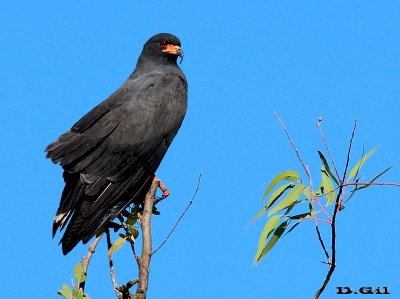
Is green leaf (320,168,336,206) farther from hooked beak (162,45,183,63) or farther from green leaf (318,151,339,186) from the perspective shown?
hooked beak (162,45,183,63)

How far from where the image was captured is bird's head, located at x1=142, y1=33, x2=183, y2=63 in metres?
7.17

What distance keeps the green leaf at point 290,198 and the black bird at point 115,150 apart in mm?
1803

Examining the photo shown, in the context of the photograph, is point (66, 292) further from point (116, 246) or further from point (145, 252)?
point (116, 246)

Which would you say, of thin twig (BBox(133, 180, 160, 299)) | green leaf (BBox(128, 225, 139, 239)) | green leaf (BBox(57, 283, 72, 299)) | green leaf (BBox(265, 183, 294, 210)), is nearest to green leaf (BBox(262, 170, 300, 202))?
green leaf (BBox(265, 183, 294, 210))

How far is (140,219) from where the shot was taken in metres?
4.38

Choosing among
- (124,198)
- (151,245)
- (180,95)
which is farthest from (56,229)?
(180,95)

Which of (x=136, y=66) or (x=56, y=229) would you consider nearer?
(x=56, y=229)

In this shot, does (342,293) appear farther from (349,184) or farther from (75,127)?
(75,127)

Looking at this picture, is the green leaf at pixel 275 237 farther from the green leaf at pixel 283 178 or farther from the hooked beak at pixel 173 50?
the hooked beak at pixel 173 50

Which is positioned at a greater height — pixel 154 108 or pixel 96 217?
pixel 154 108

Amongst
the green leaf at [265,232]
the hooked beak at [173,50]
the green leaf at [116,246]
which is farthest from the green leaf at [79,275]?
the hooked beak at [173,50]

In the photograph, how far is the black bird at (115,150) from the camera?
5.65m

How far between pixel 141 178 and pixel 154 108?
0.72 m

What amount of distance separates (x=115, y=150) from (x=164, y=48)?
148 cm
